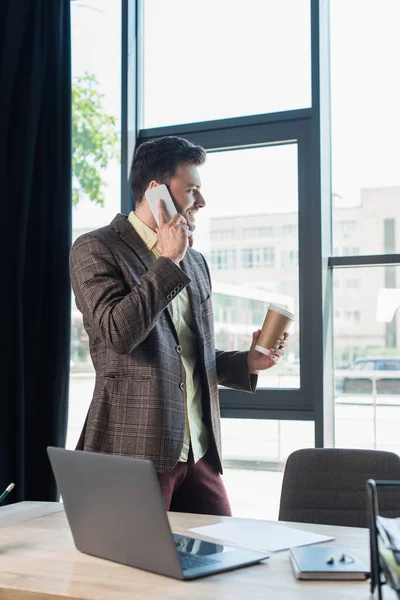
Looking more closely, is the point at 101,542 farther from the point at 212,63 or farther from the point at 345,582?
the point at 212,63

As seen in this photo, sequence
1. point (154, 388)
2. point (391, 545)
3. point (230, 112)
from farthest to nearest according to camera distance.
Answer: point (230, 112) → point (154, 388) → point (391, 545)

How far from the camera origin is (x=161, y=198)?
230 centimetres

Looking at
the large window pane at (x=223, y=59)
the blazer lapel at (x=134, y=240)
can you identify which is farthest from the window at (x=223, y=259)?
the blazer lapel at (x=134, y=240)

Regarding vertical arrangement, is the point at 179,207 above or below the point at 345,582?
above

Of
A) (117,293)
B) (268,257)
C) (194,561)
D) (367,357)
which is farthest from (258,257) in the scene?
(194,561)

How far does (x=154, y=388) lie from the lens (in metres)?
2.13

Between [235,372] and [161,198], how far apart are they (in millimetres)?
639

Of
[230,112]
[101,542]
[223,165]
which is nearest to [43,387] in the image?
[223,165]

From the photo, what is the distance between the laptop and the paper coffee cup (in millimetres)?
822

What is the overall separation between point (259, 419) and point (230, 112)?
1.36m

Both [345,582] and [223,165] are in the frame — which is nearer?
[345,582]

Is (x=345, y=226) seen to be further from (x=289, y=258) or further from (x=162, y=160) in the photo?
(x=162, y=160)

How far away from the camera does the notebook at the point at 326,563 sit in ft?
→ 4.16

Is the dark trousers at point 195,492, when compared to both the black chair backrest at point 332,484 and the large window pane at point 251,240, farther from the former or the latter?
the large window pane at point 251,240
